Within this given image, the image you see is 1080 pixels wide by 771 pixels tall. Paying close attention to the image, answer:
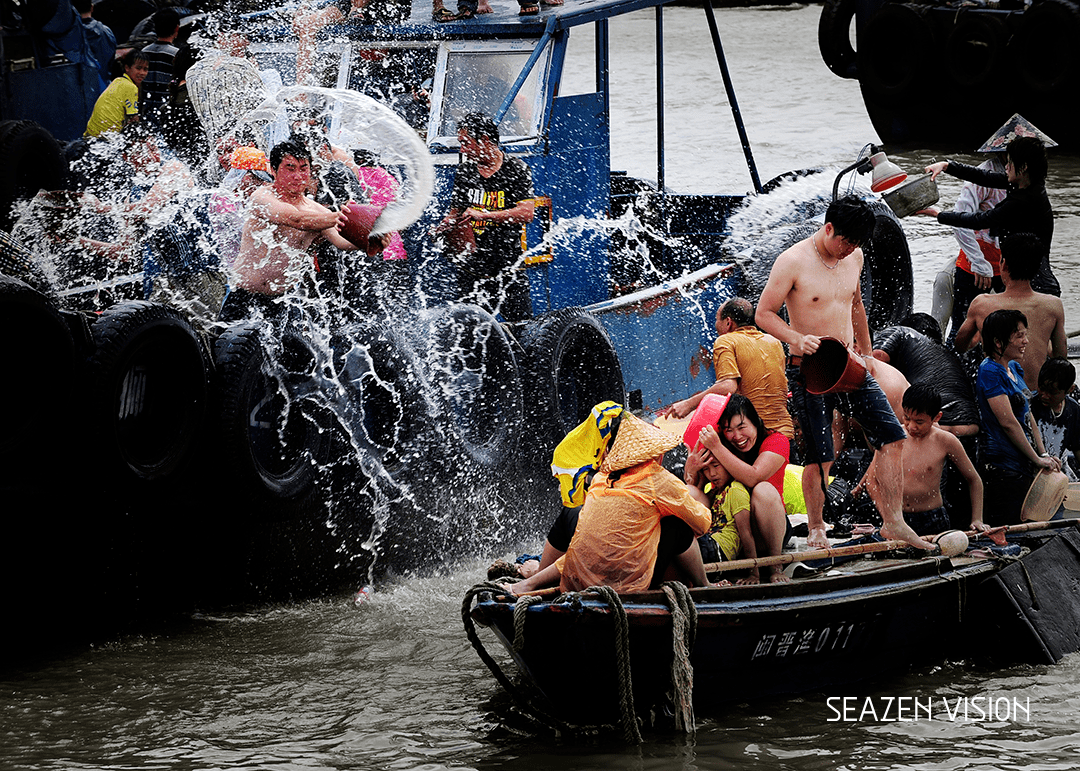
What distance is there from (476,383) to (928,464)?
2345 mm

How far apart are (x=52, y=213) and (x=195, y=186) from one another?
3.55 feet

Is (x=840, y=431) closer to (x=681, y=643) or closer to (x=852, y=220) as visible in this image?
(x=852, y=220)

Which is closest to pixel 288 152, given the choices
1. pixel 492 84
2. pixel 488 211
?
pixel 488 211

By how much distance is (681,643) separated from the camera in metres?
4.82

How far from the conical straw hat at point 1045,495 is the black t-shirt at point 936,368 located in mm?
430

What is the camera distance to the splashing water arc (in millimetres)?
6988

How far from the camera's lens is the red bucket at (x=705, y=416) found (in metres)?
5.71

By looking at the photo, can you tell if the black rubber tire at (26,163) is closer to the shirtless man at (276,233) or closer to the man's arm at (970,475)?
the shirtless man at (276,233)

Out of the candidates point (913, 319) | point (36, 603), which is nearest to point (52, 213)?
point (36, 603)

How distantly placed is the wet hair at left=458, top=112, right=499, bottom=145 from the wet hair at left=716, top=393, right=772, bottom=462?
2459 mm

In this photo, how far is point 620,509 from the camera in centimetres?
482

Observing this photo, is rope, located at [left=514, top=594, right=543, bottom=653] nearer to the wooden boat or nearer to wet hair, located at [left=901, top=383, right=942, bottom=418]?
the wooden boat

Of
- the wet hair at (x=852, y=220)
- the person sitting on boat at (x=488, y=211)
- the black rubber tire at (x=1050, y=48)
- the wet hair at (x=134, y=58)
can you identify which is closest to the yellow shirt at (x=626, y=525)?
the wet hair at (x=852, y=220)

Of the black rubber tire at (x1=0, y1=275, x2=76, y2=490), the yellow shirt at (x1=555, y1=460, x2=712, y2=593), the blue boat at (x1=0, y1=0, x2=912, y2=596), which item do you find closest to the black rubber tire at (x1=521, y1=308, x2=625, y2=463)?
the blue boat at (x1=0, y1=0, x2=912, y2=596)
